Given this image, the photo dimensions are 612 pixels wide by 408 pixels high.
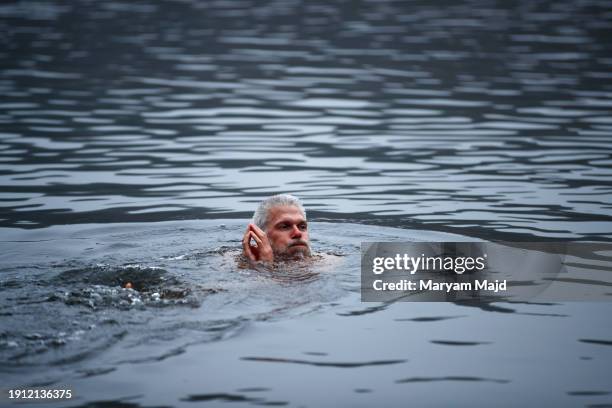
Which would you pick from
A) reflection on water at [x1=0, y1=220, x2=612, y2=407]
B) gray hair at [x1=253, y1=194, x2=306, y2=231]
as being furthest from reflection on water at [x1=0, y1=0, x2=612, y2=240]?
reflection on water at [x1=0, y1=220, x2=612, y2=407]

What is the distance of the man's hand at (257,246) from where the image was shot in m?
10.3

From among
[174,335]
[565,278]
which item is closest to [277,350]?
[174,335]

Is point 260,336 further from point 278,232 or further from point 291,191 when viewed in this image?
point 291,191

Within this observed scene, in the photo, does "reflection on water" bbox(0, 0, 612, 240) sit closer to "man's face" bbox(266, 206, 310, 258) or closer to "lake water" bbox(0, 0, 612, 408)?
"lake water" bbox(0, 0, 612, 408)

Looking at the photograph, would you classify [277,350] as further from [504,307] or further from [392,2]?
[392,2]

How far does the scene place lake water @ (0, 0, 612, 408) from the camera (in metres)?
7.22

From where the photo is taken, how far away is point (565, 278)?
994 cm

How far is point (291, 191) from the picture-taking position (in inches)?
567

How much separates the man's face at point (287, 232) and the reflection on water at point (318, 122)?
84.3 inches

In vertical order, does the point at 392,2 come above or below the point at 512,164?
above

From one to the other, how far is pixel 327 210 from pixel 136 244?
10.3 feet

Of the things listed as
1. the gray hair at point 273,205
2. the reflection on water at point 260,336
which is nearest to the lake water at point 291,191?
the reflection on water at point 260,336

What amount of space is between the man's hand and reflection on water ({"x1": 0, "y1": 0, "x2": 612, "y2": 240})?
105 inches

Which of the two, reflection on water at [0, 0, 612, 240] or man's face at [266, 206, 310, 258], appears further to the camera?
reflection on water at [0, 0, 612, 240]
